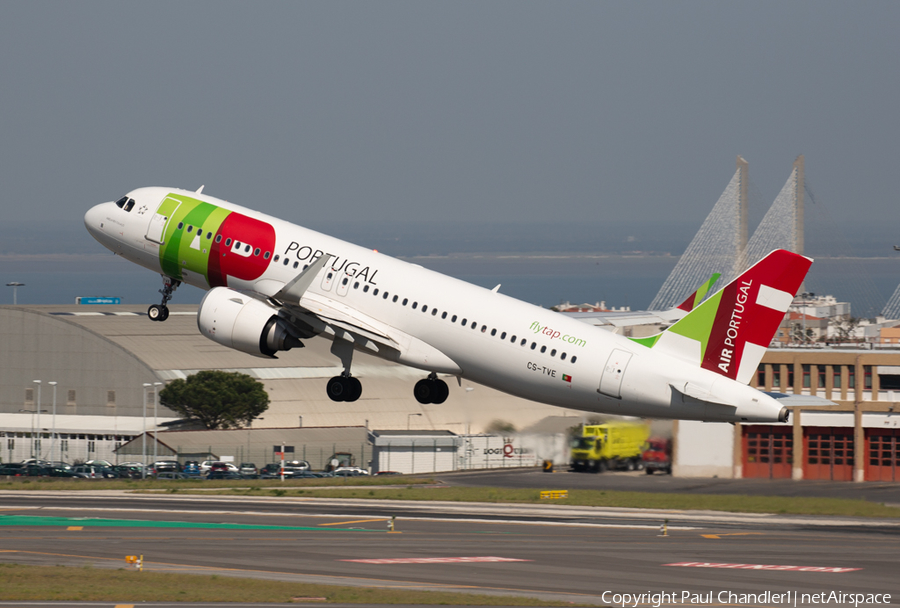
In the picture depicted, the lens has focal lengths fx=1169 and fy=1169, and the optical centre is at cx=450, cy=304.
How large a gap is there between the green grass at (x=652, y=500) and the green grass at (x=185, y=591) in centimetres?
3553

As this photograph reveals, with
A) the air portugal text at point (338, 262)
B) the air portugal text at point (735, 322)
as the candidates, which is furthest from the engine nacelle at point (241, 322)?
the air portugal text at point (735, 322)

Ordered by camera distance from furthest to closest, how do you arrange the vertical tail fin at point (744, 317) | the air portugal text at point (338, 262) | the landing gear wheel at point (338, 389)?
the landing gear wheel at point (338, 389) → the air portugal text at point (338, 262) → the vertical tail fin at point (744, 317)

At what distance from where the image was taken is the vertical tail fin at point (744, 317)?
43469 mm

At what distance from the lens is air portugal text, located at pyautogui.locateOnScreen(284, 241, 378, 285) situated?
49.2 metres

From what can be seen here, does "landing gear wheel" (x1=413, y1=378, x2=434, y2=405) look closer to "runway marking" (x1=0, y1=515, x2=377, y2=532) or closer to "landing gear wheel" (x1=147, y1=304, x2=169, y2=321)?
"runway marking" (x1=0, y1=515, x2=377, y2=532)

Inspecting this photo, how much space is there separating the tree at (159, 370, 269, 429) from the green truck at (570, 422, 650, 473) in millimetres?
45921

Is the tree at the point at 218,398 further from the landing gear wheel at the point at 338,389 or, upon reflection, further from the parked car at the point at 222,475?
the landing gear wheel at the point at 338,389

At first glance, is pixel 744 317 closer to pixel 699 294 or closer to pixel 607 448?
pixel 699 294

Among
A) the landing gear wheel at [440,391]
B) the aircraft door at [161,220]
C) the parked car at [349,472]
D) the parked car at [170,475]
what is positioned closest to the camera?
the landing gear wheel at [440,391]

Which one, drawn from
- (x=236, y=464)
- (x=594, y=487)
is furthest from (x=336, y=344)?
(x=236, y=464)

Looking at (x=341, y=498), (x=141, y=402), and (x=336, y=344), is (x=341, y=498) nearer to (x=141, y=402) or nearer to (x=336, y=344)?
(x=336, y=344)

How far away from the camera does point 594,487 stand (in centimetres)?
8394

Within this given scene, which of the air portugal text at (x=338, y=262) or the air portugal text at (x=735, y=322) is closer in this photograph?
the air portugal text at (x=735, y=322)

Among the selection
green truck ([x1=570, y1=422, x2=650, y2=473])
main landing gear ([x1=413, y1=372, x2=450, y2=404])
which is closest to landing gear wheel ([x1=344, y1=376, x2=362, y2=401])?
main landing gear ([x1=413, y1=372, x2=450, y2=404])
